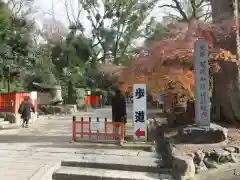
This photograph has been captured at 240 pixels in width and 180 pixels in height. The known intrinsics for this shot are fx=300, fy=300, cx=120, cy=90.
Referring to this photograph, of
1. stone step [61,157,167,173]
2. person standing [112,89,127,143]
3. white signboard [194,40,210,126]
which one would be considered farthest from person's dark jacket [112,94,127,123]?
stone step [61,157,167,173]

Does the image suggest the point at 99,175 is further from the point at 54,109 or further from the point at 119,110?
the point at 54,109

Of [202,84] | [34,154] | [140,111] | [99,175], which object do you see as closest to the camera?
[99,175]

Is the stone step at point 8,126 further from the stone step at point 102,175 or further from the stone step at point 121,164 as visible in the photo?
the stone step at point 102,175

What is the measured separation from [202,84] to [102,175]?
388 centimetres

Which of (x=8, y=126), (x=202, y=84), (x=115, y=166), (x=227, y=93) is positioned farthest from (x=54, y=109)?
(x=115, y=166)

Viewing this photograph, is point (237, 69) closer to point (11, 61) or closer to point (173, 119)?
point (173, 119)

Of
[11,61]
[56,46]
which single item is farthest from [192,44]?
[56,46]

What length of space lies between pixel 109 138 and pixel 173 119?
2685 mm

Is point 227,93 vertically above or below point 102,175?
above

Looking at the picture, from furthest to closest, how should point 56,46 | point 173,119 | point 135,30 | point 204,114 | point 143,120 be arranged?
point 135,30
point 56,46
point 173,119
point 143,120
point 204,114

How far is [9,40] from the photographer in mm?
22750

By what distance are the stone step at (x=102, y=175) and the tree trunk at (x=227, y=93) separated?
4667mm

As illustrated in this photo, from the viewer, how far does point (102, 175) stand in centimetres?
647

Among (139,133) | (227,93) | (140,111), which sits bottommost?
(139,133)
